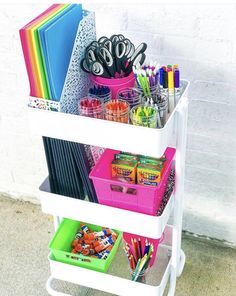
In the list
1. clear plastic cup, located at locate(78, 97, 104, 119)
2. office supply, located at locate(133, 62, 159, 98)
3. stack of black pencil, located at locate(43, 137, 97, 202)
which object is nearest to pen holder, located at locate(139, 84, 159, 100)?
office supply, located at locate(133, 62, 159, 98)

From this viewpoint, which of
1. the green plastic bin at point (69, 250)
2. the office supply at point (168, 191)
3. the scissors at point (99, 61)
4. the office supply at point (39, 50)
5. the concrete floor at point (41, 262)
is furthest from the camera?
the concrete floor at point (41, 262)

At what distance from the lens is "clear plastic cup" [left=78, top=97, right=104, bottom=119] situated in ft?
3.75

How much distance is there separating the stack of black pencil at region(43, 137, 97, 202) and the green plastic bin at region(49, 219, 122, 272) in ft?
0.63

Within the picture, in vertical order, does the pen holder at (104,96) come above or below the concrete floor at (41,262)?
above

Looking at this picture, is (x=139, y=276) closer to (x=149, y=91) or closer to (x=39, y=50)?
(x=149, y=91)

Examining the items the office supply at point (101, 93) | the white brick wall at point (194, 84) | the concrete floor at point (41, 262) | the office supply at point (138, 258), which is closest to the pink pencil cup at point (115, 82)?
the office supply at point (101, 93)

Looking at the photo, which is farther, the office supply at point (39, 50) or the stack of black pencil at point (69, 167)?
the stack of black pencil at point (69, 167)

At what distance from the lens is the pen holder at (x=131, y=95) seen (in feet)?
3.78

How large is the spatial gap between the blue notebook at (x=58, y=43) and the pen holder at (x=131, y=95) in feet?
0.48

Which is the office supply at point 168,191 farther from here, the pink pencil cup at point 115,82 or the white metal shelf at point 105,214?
the pink pencil cup at point 115,82

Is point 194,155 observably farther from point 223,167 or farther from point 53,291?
point 53,291

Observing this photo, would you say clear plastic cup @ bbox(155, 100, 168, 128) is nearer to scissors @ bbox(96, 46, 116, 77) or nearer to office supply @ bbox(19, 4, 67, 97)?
scissors @ bbox(96, 46, 116, 77)

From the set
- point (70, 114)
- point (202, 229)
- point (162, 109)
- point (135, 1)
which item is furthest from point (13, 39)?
point (202, 229)

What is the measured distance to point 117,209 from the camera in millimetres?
1236
